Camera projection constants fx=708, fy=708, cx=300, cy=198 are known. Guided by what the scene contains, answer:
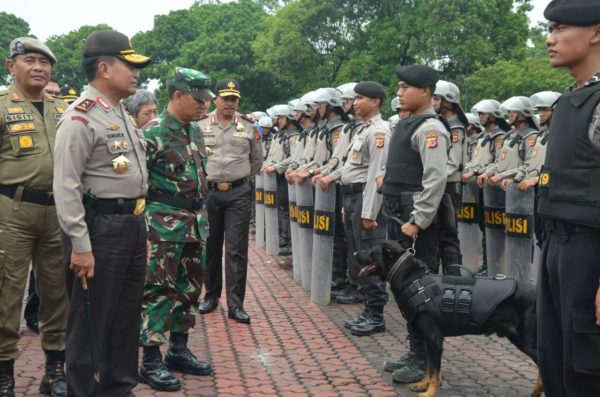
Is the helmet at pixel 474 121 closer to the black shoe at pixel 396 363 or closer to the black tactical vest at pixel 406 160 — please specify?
the black tactical vest at pixel 406 160

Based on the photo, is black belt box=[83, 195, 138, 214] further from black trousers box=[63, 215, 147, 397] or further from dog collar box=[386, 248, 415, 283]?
dog collar box=[386, 248, 415, 283]

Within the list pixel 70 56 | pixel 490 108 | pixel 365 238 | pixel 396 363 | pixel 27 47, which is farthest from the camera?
pixel 70 56

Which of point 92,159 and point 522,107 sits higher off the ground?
point 522,107

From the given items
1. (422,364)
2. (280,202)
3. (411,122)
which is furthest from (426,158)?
(280,202)

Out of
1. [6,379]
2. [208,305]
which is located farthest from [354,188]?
[6,379]

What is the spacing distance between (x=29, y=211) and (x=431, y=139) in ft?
9.69

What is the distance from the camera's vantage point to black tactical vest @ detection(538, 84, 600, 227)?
303cm

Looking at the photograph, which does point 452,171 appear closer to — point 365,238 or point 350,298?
point 365,238

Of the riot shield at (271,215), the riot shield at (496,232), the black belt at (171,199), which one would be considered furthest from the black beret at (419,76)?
the riot shield at (271,215)

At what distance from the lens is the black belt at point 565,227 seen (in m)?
3.06

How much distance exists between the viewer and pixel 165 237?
17.4ft

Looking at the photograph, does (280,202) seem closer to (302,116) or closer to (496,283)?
(302,116)

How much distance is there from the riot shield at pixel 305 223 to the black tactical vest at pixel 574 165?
5.65 metres

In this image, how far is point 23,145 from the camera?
192 inches
